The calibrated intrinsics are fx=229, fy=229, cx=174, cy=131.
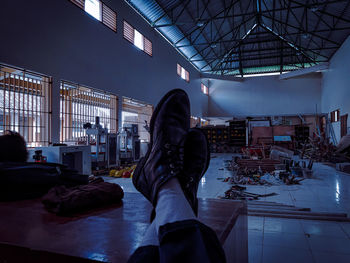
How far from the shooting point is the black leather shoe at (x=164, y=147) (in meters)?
1.04

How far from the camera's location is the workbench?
72 centimetres

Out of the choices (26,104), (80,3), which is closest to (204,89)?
(80,3)

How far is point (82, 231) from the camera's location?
87 cm

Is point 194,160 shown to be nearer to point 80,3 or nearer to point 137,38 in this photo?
point 80,3

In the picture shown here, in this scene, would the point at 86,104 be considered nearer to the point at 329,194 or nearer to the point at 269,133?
the point at 329,194

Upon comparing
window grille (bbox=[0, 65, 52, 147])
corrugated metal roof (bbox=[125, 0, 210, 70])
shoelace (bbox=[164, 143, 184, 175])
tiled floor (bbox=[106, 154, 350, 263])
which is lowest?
tiled floor (bbox=[106, 154, 350, 263])

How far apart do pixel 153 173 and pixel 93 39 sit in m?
6.72

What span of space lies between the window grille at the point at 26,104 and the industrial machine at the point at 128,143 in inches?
104

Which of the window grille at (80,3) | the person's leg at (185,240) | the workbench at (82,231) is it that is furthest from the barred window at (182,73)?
the person's leg at (185,240)

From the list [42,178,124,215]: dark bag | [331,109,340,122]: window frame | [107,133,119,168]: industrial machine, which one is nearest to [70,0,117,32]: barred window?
[107,133,119,168]: industrial machine

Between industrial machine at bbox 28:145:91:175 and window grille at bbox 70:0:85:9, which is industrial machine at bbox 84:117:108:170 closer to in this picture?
industrial machine at bbox 28:145:91:175

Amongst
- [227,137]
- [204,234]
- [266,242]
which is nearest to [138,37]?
[227,137]

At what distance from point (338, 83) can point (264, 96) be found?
19.2 feet

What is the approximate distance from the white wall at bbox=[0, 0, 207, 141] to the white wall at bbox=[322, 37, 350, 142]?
897 cm
